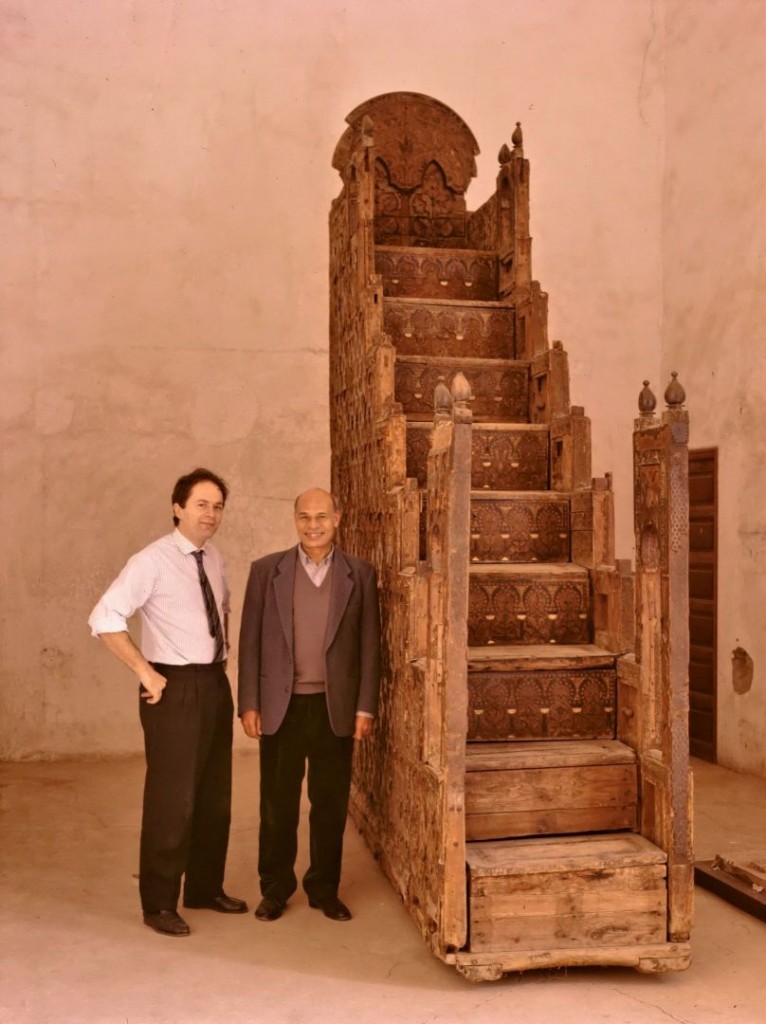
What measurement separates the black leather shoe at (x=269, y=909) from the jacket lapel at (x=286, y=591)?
1.07m

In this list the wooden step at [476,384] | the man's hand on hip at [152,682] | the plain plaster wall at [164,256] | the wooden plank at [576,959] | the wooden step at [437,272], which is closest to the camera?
the wooden plank at [576,959]

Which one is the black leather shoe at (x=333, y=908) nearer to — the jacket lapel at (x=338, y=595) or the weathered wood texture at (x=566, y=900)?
the weathered wood texture at (x=566, y=900)

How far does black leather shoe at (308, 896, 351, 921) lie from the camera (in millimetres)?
4426

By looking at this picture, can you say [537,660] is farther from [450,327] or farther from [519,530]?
[450,327]

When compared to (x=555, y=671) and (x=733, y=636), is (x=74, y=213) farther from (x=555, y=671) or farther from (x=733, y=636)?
(x=733, y=636)

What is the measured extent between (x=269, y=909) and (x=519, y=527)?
201 cm

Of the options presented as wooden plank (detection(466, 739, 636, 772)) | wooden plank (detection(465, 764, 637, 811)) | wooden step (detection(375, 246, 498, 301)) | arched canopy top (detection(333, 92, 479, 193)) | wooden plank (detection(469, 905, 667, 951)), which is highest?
arched canopy top (detection(333, 92, 479, 193))

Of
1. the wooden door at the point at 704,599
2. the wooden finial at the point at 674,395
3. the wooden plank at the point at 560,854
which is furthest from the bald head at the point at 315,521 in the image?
the wooden door at the point at 704,599

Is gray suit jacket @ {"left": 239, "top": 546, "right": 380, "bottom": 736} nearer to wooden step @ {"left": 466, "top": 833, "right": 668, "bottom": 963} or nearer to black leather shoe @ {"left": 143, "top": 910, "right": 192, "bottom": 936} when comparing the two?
black leather shoe @ {"left": 143, "top": 910, "right": 192, "bottom": 936}

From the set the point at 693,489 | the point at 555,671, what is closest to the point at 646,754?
the point at 555,671

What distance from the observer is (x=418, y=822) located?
13.7 feet

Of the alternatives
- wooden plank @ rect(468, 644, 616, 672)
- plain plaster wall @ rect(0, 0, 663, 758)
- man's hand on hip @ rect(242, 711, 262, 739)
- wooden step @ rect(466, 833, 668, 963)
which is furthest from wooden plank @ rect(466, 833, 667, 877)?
plain plaster wall @ rect(0, 0, 663, 758)

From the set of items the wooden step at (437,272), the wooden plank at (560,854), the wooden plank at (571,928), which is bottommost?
the wooden plank at (571,928)

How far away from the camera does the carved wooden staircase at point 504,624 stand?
12.5ft
